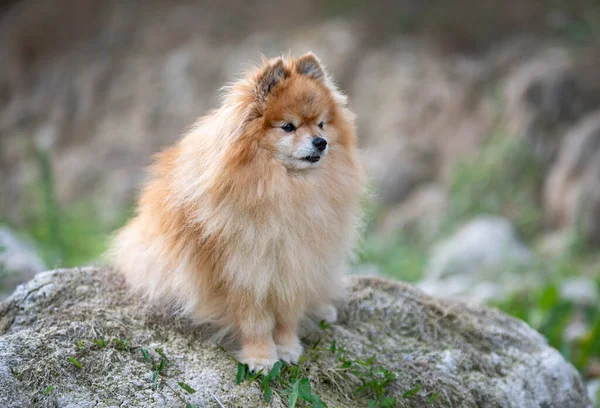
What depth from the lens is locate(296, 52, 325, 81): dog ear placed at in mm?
3426

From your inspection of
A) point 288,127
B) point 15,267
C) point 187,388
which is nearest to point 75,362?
point 187,388

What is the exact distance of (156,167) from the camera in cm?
371

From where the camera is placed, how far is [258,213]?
125 inches

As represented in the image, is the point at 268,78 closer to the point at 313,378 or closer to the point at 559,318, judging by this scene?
the point at 313,378

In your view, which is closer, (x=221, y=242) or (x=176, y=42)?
(x=221, y=242)

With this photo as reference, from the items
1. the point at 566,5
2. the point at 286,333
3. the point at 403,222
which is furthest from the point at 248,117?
the point at 566,5

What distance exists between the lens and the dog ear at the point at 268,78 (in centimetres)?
325

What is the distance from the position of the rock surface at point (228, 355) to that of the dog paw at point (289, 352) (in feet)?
0.26

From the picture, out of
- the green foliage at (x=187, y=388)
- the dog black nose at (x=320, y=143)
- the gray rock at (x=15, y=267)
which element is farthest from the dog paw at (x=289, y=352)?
the gray rock at (x=15, y=267)

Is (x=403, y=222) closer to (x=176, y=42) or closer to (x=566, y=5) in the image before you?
(x=566, y=5)

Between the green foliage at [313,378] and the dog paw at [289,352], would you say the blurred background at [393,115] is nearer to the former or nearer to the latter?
the green foliage at [313,378]

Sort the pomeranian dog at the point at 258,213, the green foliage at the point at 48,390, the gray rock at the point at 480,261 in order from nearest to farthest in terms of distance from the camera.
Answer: the green foliage at the point at 48,390
the pomeranian dog at the point at 258,213
the gray rock at the point at 480,261

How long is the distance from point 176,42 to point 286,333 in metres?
9.87

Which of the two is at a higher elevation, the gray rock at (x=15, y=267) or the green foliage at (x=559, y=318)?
the green foliage at (x=559, y=318)
